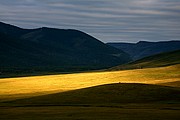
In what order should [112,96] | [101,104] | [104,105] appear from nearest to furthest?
Result: [104,105]
[101,104]
[112,96]

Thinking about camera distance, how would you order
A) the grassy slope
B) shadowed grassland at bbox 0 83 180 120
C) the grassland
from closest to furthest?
shadowed grassland at bbox 0 83 180 120 → the grassland → the grassy slope

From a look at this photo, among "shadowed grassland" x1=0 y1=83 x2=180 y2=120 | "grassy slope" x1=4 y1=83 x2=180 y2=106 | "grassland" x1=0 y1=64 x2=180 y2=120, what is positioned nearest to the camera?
"shadowed grassland" x1=0 y1=83 x2=180 y2=120

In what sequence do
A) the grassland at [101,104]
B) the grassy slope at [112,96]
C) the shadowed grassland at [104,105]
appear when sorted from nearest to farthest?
the shadowed grassland at [104,105]
the grassland at [101,104]
the grassy slope at [112,96]

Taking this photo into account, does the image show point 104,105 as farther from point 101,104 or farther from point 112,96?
point 112,96

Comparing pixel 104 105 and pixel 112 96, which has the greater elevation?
pixel 112 96

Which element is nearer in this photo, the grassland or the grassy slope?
the grassland

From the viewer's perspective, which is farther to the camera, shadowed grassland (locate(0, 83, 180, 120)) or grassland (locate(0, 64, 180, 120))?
grassland (locate(0, 64, 180, 120))

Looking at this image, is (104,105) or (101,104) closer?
(104,105)

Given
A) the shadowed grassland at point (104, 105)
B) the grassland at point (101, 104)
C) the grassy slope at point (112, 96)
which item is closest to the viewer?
the shadowed grassland at point (104, 105)

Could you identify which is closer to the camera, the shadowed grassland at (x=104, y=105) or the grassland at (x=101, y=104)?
the shadowed grassland at (x=104, y=105)

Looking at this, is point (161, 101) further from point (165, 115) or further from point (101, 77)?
point (101, 77)

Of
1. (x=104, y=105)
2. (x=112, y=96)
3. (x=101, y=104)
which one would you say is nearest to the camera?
(x=104, y=105)

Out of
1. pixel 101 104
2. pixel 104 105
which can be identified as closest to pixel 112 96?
pixel 101 104

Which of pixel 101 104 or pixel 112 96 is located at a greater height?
pixel 112 96
